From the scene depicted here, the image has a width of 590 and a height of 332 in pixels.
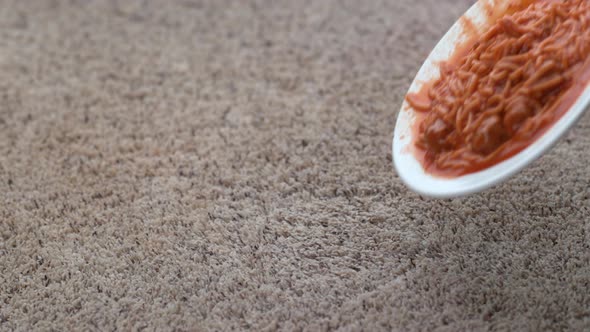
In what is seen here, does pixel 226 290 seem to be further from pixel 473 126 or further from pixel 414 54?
pixel 414 54

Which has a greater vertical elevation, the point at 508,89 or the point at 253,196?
the point at 508,89

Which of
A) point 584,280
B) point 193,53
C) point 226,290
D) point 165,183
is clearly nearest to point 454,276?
point 584,280

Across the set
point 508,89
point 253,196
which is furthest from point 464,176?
point 253,196

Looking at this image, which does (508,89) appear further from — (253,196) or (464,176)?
(253,196)

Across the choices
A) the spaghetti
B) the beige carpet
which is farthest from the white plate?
the beige carpet

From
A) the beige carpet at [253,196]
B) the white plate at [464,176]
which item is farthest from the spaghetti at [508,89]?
the beige carpet at [253,196]

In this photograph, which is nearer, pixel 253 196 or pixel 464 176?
pixel 464 176
